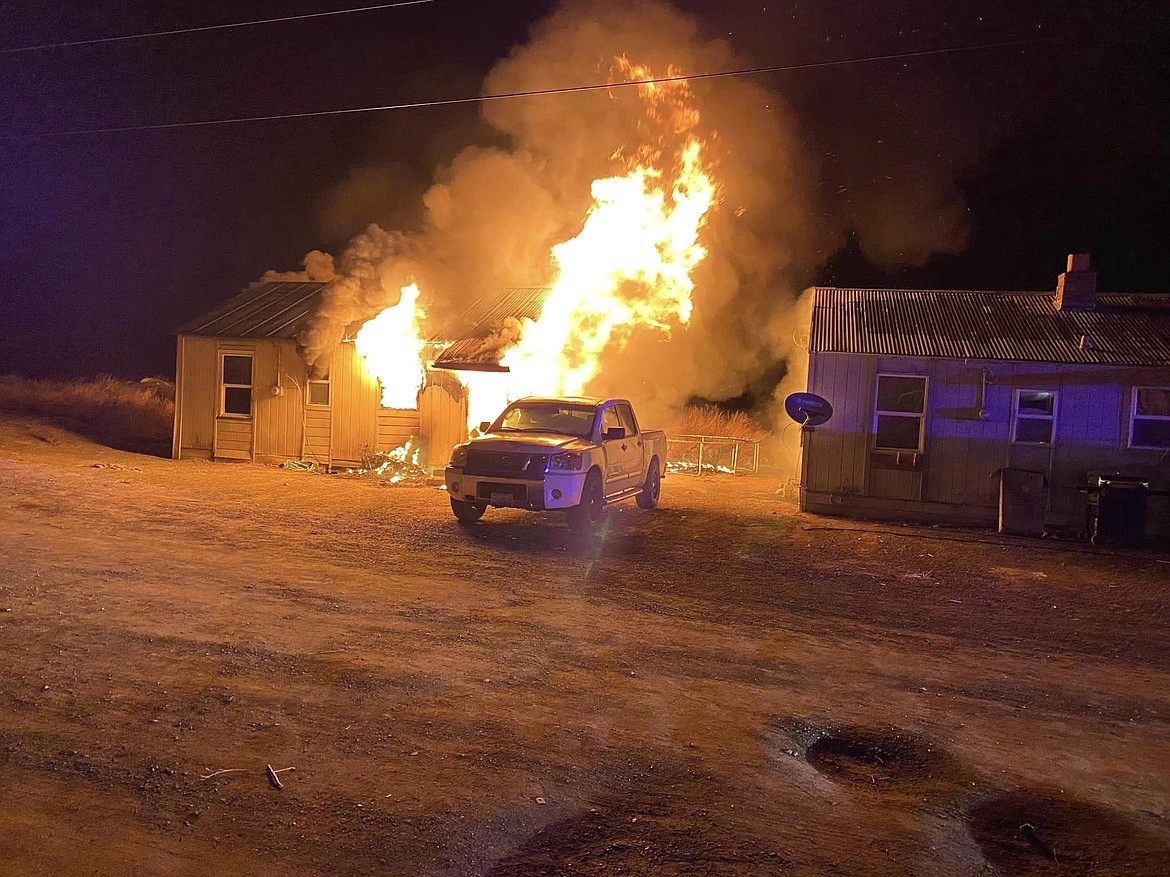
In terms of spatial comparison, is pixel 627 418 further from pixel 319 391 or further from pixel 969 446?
pixel 319 391

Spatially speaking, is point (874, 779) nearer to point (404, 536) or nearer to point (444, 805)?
point (444, 805)

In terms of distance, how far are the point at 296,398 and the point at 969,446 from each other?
1373 centimetres

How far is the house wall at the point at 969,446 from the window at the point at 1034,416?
4.5 inches

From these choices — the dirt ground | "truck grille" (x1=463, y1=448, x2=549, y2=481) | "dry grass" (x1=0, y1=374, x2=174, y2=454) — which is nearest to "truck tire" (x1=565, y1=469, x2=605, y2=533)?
"truck grille" (x1=463, y1=448, x2=549, y2=481)

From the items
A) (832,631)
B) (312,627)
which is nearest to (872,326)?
(832,631)

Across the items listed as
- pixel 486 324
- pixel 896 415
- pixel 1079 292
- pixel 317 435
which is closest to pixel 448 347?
pixel 486 324

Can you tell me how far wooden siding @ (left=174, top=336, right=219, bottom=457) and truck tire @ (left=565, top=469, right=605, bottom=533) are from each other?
11.4m

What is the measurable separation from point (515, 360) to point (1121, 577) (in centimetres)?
1114

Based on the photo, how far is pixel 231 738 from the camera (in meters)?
5.03

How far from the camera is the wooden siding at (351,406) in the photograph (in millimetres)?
19172

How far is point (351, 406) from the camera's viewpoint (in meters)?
Answer: 19.3

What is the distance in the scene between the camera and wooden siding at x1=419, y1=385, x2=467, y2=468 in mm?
18609

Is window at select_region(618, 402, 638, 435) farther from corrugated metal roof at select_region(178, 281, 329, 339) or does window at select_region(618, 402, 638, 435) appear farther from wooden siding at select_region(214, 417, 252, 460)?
wooden siding at select_region(214, 417, 252, 460)

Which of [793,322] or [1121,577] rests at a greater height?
[793,322]
